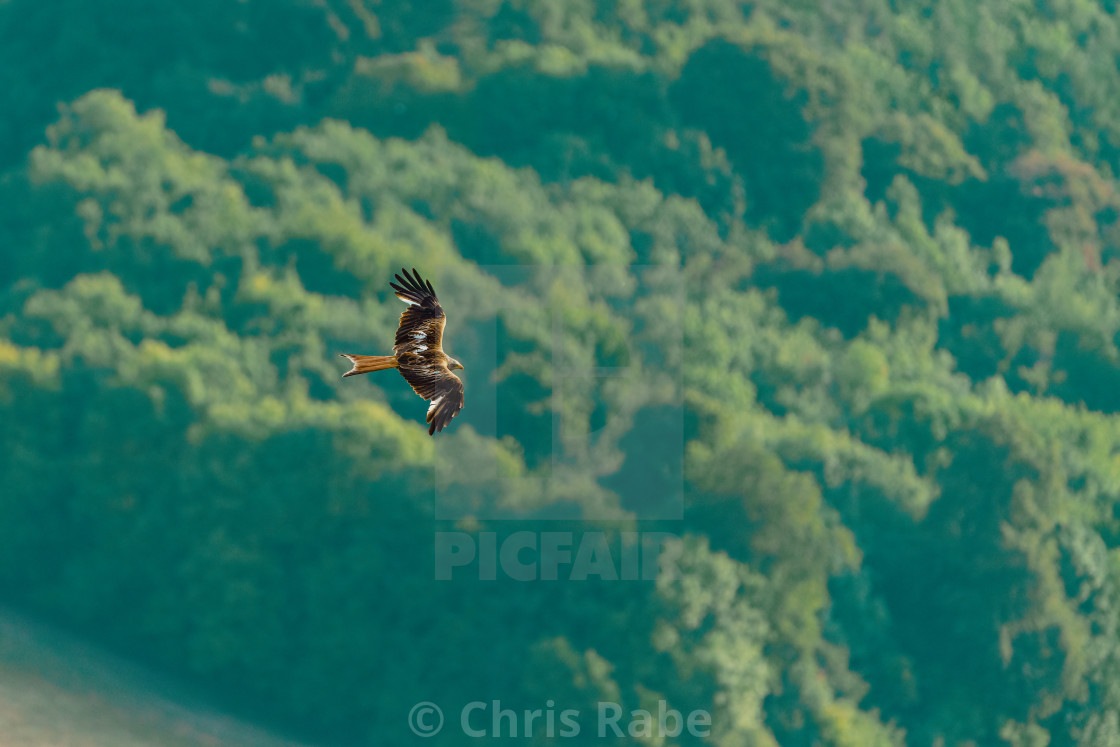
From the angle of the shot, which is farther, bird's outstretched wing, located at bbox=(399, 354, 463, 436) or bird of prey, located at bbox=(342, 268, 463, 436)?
bird's outstretched wing, located at bbox=(399, 354, 463, 436)

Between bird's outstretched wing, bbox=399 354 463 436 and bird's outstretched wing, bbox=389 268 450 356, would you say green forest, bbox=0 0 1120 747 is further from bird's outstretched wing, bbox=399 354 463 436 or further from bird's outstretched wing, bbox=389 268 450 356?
bird's outstretched wing, bbox=389 268 450 356

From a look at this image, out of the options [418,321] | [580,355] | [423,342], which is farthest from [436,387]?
[580,355]

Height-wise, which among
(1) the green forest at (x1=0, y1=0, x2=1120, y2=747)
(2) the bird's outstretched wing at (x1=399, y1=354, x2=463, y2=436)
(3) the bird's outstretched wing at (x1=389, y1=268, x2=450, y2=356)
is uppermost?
(1) the green forest at (x1=0, y1=0, x2=1120, y2=747)

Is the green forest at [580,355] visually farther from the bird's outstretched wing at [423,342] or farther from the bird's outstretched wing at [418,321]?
the bird's outstretched wing at [418,321]

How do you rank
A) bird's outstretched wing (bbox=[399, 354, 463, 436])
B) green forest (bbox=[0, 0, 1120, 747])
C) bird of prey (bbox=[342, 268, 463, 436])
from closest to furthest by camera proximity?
bird of prey (bbox=[342, 268, 463, 436])
bird's outstretched wing (bbox=[399, 354, 463, 436])
green forest (bbox=[0, 0, 1120, 747])

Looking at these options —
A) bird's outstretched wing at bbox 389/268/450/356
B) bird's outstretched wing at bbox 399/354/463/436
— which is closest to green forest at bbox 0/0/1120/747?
bird's outstretched wing at bbox 399/354/463/436

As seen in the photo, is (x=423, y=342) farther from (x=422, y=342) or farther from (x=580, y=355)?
(x=580, y=355)
